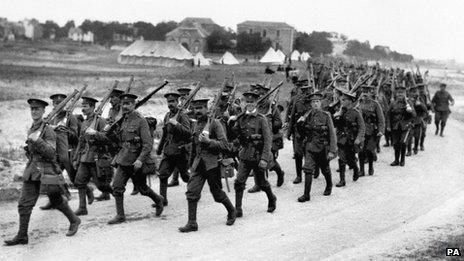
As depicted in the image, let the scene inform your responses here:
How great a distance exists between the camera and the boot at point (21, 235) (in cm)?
745

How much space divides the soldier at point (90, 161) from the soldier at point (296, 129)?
419 cm

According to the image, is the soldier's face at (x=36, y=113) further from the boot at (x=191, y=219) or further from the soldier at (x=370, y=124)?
the soldier at (x=370, y=124)

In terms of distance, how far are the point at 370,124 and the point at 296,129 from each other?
195 centimetres

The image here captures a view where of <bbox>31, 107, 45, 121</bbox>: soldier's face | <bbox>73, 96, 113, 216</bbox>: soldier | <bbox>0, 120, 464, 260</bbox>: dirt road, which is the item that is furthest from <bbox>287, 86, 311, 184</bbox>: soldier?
<bbox>31, 107, 45, 121</bbox>: soldier's face

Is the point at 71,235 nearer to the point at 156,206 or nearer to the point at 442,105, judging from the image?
the point at 156,206

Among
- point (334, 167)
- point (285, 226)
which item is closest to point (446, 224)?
point (285, 226)

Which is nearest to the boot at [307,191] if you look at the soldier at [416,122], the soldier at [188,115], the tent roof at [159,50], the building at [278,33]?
the soldier at [188,115]

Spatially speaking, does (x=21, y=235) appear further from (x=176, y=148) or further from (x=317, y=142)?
(x=317, y=142)

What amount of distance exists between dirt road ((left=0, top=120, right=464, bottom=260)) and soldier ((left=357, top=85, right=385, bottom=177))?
2.30ft

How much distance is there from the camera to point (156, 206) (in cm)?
904

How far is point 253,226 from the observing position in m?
8.52

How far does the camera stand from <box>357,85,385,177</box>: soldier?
1259cm

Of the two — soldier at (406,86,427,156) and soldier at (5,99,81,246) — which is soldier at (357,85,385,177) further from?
soldier at (5,99,81,246)

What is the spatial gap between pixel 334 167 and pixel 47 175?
812 centimetres
